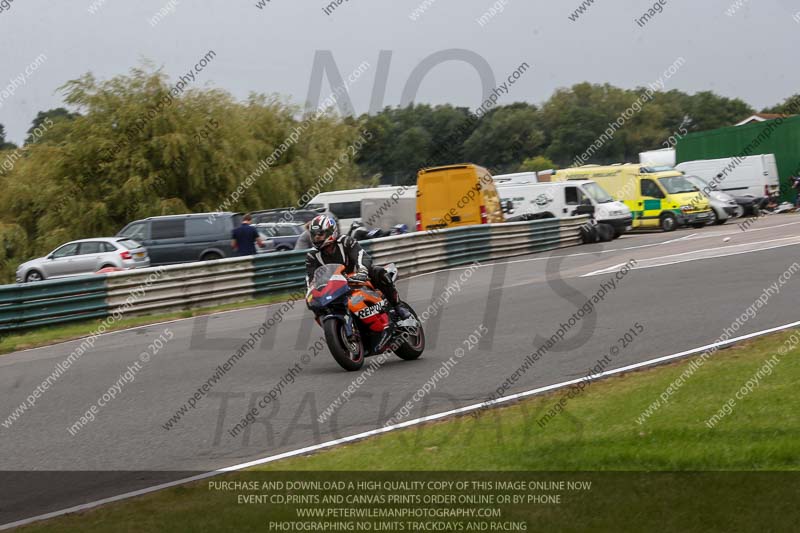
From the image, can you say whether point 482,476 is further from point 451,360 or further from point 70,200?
point 70,200

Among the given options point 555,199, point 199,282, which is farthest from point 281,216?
point 199,282

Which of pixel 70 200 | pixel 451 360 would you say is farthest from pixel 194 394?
pixel 70 200

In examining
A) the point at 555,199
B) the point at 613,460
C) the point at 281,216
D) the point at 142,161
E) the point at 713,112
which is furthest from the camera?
the point at 713,112

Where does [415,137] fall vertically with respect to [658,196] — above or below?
above

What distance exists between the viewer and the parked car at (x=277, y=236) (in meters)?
32.6

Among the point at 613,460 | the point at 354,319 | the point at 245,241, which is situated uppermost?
the point at 245,241

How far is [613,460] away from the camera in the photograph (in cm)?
644

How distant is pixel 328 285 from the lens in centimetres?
1040

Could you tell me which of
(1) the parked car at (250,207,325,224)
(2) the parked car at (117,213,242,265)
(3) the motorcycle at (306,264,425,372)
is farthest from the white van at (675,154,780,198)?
(3) the motorcycle at (306,264,425,372)

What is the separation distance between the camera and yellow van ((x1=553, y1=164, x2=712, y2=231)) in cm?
3656

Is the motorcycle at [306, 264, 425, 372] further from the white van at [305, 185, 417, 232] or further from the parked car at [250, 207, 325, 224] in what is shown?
the white van at [305, 185, 417, 232]

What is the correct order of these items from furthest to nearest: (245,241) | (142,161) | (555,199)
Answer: (142,161)
(555,199)
(245,241)

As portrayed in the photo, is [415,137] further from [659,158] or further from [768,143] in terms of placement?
[768,143]

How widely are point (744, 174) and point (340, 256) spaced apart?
33.3 meters
